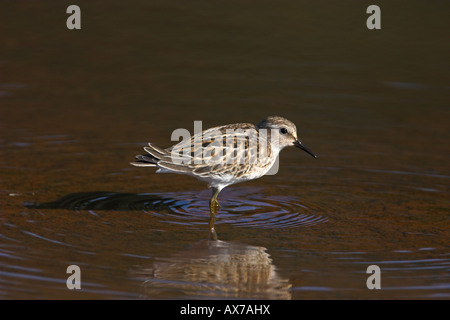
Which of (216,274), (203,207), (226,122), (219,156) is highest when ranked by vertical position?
(226,122)

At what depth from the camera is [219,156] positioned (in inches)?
508

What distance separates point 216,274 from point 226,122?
21.8ft

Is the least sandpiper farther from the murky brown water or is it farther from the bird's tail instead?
the murky brown water

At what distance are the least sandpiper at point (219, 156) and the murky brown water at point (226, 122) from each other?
0.56 meters

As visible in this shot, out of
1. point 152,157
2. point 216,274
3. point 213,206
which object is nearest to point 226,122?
point 213,206

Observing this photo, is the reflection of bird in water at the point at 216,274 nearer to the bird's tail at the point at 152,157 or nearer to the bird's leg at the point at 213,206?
the bird's leg at the point at 213,206

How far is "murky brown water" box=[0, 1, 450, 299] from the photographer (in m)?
10.8

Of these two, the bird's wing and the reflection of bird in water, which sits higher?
the bird's wing

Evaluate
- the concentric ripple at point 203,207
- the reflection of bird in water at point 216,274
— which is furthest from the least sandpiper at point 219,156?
the reflection of bird in water at point 216,274

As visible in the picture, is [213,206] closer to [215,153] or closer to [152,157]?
[215,153]

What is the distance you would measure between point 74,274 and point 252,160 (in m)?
3.75

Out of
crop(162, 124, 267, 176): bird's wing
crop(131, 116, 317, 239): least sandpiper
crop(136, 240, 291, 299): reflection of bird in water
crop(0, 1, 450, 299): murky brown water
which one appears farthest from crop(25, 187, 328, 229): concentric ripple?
crop(136, 240, 291, 299): reflection of bird in water

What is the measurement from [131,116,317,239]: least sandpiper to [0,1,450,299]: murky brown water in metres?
0.56

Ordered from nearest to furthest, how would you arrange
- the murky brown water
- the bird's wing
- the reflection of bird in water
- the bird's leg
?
1. the reflection of bird in water
2. the murky brown water
3. the bird's leg
4. the bird's wing
